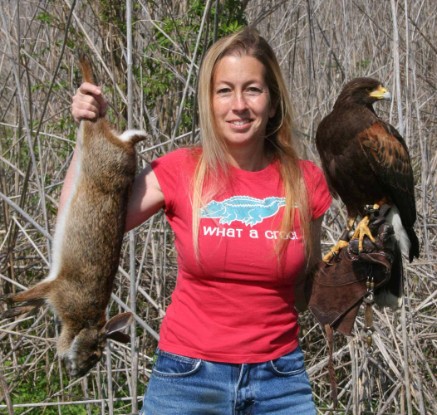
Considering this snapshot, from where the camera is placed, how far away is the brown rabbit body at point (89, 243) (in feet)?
7.79

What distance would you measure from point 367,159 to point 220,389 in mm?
1463

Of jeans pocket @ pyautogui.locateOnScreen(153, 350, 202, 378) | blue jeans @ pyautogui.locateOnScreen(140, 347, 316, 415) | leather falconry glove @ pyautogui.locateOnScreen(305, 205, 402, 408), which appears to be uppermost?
leather falconry glove @ pyautogui.locateOnScreen(305, 205, 402, 408)

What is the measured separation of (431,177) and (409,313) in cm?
105

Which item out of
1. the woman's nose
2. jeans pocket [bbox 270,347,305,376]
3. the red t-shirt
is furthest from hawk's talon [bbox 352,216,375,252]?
the woman's nose

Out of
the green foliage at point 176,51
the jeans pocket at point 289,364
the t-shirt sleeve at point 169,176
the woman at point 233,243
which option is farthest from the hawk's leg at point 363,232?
the green foliage at point 176,51

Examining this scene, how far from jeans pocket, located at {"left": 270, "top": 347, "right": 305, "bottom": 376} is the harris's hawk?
1036 millimetres

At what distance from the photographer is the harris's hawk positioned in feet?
10.6

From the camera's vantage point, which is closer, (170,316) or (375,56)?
(170,316)

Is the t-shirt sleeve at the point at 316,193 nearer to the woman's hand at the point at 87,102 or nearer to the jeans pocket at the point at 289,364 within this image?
the jeans pocket at the point at 289,364

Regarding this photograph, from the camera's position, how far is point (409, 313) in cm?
392

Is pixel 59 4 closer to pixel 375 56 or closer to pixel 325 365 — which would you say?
pixel 375 56

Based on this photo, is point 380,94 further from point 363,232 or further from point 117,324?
point 117,324

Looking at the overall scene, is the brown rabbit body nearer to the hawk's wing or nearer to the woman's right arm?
the woman's right arm

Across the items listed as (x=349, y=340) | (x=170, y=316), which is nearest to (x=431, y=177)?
(x=349, y=340)
